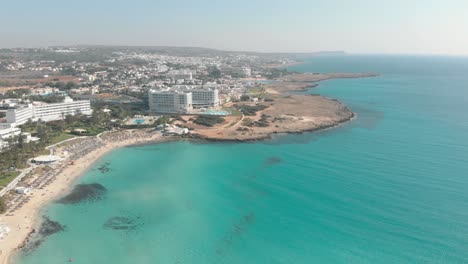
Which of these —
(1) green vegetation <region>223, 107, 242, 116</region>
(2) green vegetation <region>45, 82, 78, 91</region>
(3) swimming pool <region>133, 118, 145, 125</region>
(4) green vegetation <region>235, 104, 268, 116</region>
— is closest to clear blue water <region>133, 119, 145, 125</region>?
(3) swimming pool <region>133, 118, 145, 125</region>

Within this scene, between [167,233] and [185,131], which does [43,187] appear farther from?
[185,131]

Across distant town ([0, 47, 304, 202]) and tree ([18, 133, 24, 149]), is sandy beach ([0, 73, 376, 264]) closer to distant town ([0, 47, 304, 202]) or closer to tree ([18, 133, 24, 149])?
distant town ([0, 47, 304, 202])

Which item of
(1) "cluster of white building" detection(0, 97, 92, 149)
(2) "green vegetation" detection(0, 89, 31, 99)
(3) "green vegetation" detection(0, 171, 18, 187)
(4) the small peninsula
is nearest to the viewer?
(3) "green vegetation" detection(0, 171, 18, 187)

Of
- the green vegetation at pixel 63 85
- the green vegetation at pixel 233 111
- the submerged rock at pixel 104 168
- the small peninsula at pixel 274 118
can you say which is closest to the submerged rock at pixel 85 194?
the submerged rock at pixel 104 168

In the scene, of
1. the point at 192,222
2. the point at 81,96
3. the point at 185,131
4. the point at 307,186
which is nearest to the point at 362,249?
the point at 307,186

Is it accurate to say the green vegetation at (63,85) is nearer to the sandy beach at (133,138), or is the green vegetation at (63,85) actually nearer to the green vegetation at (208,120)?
the sandy beach at (133,138)

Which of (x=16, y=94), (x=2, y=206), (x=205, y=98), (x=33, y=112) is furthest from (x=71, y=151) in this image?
(x=16, y=94)
